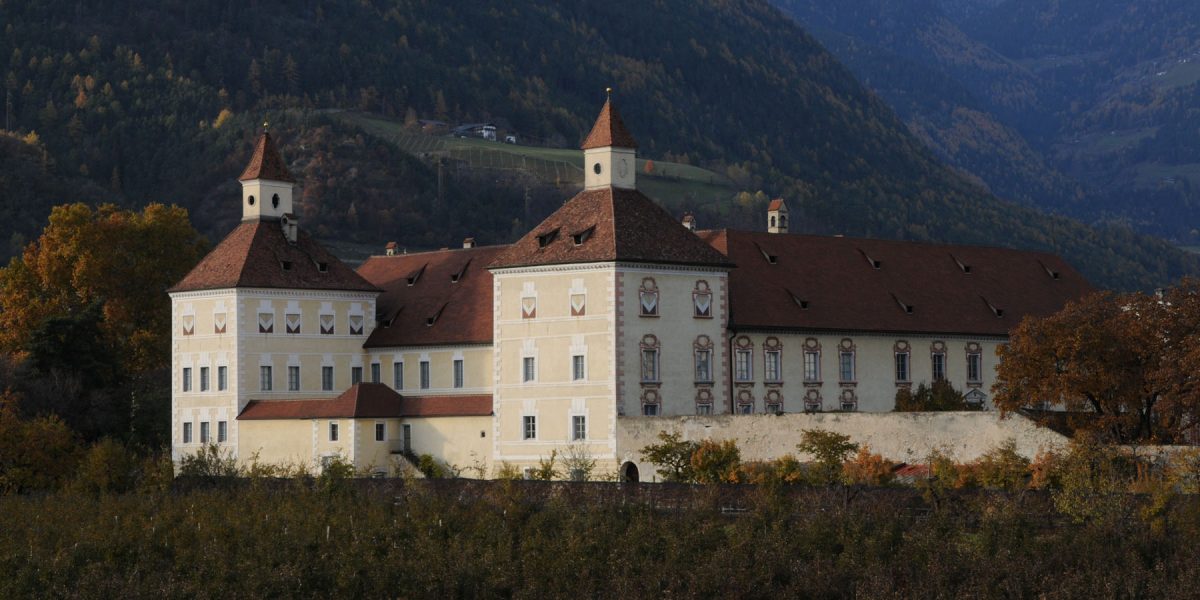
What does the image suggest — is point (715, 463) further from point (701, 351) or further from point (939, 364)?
point (939, 364)

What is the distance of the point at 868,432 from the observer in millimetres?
80688

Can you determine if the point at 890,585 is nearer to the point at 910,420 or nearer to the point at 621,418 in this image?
the point at 910,420

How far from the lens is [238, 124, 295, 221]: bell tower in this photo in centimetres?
11094

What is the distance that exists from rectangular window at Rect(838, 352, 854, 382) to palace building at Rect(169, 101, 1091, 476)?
0.09 metres

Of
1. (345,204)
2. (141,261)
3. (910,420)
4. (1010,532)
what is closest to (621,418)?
(910,420)

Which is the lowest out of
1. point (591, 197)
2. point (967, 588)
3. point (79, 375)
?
point (967, 588)

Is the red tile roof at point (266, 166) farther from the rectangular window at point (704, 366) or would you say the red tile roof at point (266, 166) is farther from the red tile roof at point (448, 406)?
the rectangular window at point (704, 366)

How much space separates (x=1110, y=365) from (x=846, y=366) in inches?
927

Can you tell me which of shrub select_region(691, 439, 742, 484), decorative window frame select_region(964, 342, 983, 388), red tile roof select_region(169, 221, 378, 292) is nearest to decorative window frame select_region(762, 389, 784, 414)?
decorative window frame select_region(964, 342, 983, 388)

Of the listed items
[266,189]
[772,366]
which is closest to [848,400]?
[772,366]

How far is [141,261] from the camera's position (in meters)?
120

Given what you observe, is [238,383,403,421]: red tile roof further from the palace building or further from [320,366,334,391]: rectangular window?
[320,366,334,391]: rectangular window

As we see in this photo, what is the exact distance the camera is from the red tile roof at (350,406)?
99.3 m

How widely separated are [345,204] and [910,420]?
114 m
